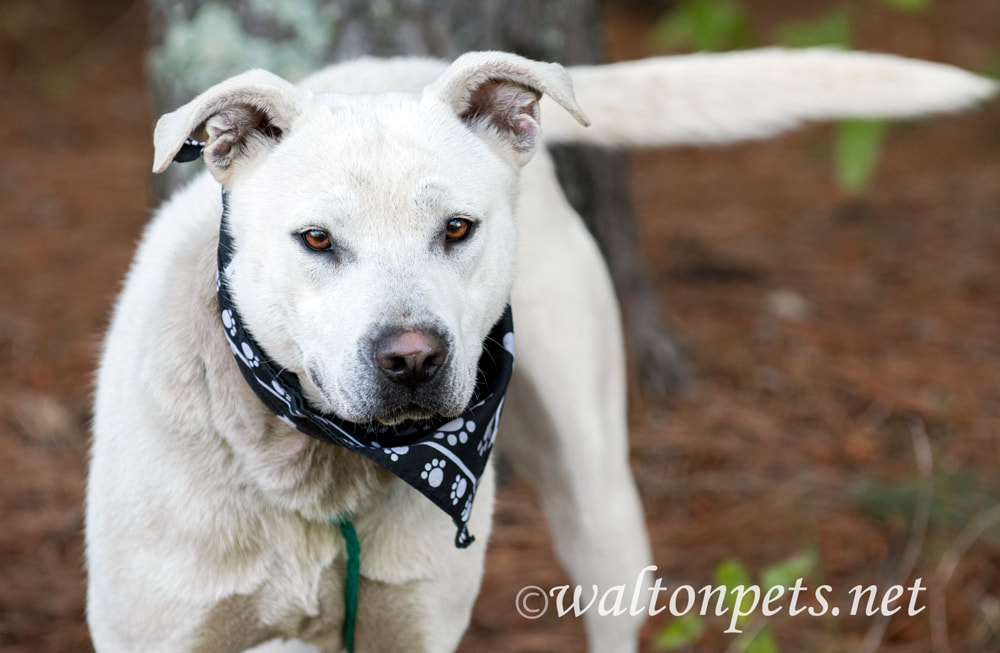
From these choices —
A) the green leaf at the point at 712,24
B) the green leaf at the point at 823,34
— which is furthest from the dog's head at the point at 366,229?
the green leaf at the point at 712,24

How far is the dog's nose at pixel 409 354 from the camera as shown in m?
1.93

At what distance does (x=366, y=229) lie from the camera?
204cm

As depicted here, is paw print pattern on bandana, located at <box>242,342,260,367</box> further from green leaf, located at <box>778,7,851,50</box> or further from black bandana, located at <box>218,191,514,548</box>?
green leaf, located at <box>778,7,851,50</box>

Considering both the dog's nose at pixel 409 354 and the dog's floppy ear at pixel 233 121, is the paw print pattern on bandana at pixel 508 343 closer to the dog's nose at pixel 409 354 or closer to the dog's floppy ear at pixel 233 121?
the dog's nose at pixel 409 354

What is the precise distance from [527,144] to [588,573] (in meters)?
1.33

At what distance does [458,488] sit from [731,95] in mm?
1546

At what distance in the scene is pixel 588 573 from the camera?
307 centimetres

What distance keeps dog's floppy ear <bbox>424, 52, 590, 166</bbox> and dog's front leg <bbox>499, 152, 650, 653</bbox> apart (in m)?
0.33

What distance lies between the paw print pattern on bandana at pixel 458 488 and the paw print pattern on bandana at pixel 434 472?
0.04 m

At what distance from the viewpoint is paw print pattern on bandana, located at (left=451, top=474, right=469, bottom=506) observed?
7.18ft

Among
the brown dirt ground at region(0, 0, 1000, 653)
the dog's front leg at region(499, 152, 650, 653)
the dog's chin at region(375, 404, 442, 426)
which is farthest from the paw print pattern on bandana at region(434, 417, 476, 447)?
the brown dirt ground at region(0, 0, 1000, 653)

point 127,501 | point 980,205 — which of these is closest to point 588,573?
point 127,501

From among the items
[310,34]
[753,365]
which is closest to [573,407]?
[310,34]

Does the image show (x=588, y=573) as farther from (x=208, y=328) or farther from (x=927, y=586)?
(x=208, y=328)
